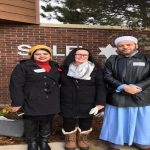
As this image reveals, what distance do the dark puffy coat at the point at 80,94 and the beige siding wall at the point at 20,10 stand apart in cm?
419

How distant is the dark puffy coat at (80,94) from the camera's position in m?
4.38

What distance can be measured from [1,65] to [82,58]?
4.72 m

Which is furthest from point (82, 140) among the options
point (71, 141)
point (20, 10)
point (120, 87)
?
point (20, 10)

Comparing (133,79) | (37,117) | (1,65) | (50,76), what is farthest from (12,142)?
(1,65)

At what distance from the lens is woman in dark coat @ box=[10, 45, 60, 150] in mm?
4176

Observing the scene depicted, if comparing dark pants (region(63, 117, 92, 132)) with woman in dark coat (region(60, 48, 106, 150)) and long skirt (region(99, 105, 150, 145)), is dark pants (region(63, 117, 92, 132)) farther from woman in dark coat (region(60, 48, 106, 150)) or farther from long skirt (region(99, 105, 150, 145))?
long skirt (region(99, 105, 150, 145))

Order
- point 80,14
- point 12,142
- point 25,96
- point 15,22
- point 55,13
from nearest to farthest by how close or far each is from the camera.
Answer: point 25,96
point 12,142
point 15,22
point 80,14
point 55,13

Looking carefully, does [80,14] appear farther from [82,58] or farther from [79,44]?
[82,58]

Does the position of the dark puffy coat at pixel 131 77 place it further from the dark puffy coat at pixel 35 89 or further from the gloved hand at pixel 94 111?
the dark puffy coat at pixel 35 89

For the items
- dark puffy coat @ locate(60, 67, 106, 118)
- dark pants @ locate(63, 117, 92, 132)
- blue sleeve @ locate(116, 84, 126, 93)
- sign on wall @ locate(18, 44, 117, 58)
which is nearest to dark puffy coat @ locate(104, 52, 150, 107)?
blue sleeve @ locate(116, 84, 126, 93)

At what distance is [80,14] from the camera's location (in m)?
14.4

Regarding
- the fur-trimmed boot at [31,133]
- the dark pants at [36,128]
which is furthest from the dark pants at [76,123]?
the fur-trimmed boot at [31,133]

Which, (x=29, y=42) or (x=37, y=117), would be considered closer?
(x=37, y=117)

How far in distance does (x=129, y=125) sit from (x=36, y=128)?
1.25 meters
